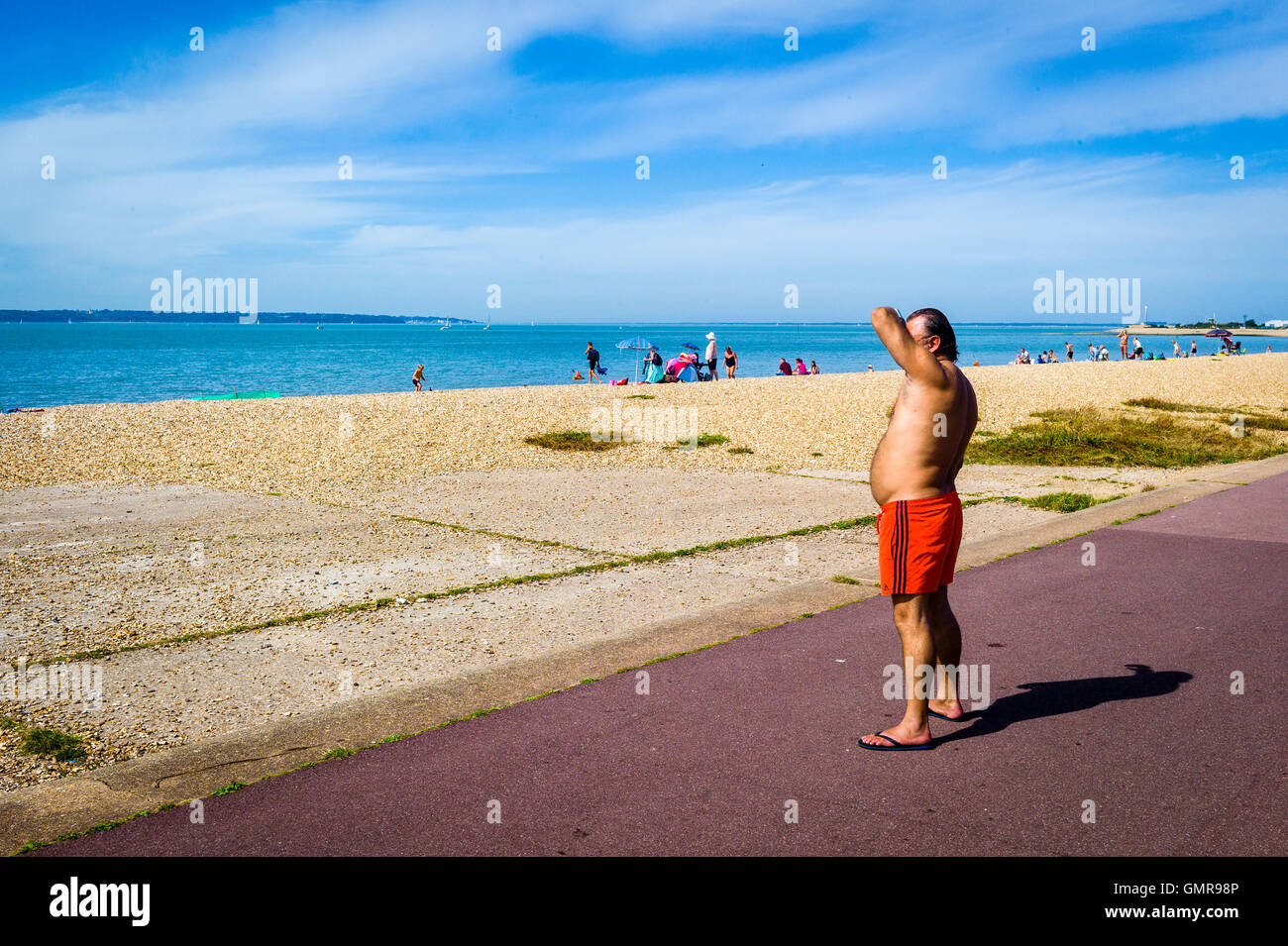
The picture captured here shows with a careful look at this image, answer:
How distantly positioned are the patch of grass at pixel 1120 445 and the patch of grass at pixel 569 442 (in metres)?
5.61

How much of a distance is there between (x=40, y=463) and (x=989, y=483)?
1272cm

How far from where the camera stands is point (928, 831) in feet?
11.2

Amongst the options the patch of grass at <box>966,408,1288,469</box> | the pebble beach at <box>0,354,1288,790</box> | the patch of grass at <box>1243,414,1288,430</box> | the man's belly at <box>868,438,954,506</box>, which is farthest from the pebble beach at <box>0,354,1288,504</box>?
the man's belly at <box>868,438,954,506</box>

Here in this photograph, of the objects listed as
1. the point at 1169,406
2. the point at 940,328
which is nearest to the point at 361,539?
the point at 940,328

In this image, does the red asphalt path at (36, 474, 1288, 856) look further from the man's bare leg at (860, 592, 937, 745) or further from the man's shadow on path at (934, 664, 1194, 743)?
the man's bare leg at (860, 592, 937, 745)

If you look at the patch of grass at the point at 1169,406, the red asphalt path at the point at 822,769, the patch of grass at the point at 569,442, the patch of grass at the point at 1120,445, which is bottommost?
the red asphalt path at the point at 822,769

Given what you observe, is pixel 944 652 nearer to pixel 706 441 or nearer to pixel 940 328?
pixel 940 328

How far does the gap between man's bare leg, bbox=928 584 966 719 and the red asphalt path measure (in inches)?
5.2

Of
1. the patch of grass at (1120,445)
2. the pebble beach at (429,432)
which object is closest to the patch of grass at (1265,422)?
Answer: the patch of grass at (1120,445)

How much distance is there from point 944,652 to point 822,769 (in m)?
0.87

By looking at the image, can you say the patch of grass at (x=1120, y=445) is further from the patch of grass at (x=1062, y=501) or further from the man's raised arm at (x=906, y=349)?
the man's raised arm at (x=906, y=349)

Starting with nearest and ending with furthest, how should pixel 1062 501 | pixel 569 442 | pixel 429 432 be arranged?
pixel 1062 501 → pixel 569 442 → pixel 429 432

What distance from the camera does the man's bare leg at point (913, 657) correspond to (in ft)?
13.6

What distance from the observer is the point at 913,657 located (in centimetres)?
419
